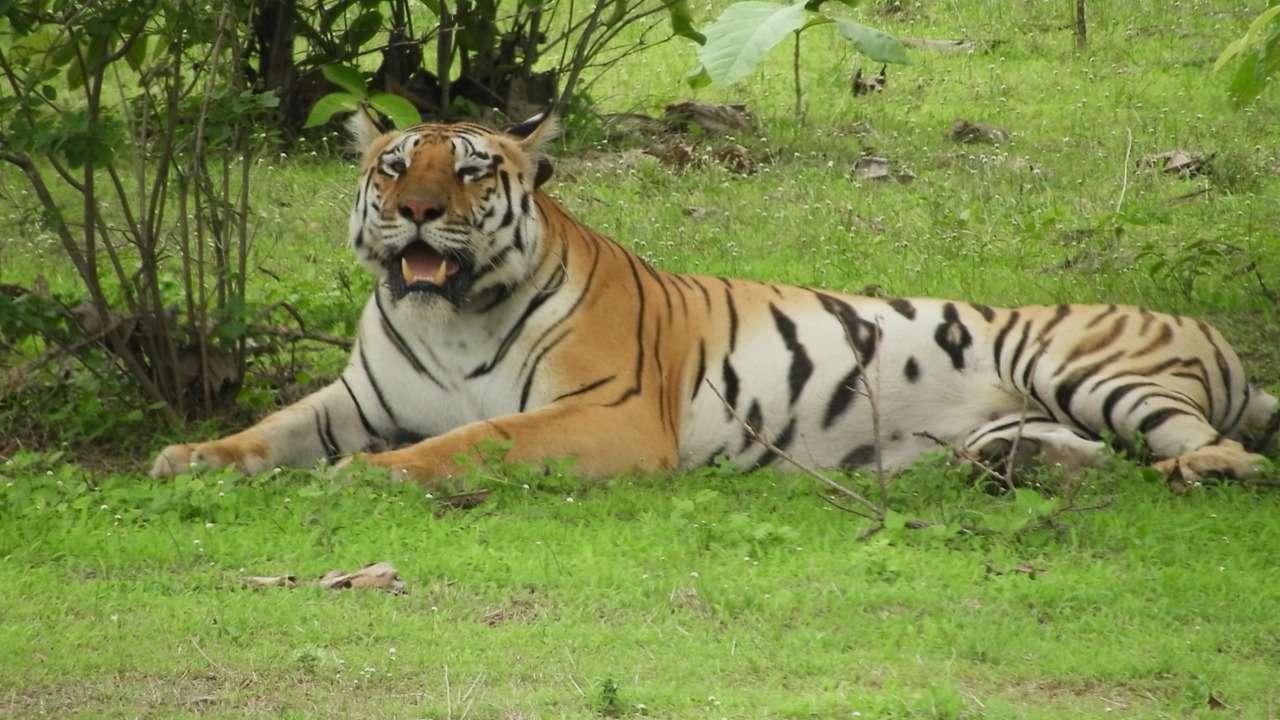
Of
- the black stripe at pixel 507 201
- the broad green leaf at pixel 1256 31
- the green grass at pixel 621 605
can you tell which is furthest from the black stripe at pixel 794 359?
the broad green leaf at pixel 1256 31

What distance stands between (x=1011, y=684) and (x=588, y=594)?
3.78ft

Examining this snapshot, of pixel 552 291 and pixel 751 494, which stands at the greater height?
pixel 552 291

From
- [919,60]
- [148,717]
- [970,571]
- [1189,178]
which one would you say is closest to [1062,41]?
[919,60]

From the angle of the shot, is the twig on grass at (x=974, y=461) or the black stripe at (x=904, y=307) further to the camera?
the black stripe at (x=904, y=307)

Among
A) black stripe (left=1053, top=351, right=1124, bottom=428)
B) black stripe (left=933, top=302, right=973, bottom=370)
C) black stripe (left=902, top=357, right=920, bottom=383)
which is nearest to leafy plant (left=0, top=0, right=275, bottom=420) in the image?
black stripe (left=902, top=357, right=920, bottom=383)

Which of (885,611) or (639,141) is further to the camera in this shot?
(639,141)

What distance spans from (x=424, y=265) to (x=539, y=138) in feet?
2.31

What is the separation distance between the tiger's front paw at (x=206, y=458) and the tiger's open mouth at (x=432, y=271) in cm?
78

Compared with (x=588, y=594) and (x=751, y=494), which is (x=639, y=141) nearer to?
(x=751, y=494)

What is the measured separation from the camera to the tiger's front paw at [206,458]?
584 centimetres

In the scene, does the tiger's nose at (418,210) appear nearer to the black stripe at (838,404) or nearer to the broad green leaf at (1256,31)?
the black stripe at (838,404)

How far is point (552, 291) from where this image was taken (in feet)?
21.2

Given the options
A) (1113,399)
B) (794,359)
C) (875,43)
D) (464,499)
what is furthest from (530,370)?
(875,43)

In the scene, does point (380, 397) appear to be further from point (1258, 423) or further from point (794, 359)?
point (1258, 423)
